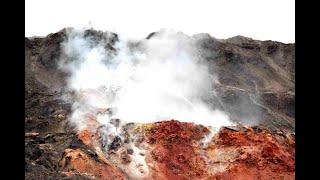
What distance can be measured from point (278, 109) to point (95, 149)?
114 ft

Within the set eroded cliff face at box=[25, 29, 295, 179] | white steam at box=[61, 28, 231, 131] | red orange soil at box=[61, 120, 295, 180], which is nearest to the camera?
eroded cliff face at box=[25, 29, 295, 179]

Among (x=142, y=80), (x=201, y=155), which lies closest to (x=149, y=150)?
(x=201, y=155)

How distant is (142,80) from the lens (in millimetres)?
67438

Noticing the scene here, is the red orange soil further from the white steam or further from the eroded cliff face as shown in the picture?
the white steam

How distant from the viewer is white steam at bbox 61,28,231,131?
57.0 m

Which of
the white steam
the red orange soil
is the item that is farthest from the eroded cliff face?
the white steam

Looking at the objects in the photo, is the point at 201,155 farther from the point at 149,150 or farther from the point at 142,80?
the point at 142,80

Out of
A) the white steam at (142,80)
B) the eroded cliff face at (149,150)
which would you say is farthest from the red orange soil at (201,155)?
the white steam at (142,80)

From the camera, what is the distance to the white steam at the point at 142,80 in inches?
2244
